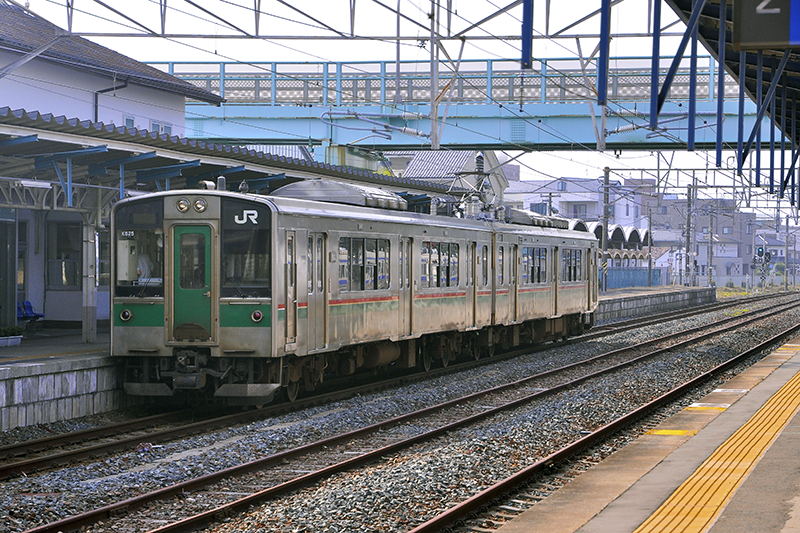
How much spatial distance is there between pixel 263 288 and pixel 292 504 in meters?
4.83

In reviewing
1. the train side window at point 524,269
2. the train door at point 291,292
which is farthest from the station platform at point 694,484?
the train side window at point 524,269

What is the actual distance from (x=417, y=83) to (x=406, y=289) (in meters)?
14.6

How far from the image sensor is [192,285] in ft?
40.7

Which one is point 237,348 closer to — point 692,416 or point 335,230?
point 335,230

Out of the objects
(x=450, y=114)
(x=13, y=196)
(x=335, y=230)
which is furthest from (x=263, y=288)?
(x=450, y=114)

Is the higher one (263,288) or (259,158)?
(259,158)

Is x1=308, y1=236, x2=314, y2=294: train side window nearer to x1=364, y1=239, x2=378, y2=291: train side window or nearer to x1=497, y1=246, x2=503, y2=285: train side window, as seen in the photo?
x1=364, y1=239, x2=378, y2=291: train side window

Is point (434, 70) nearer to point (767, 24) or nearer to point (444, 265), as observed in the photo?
point (444, 265)

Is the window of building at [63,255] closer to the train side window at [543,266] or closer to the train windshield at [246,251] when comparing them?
the train windshield at [246,251]

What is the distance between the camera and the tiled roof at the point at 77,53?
22.1 m

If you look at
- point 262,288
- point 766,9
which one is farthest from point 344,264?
point 766,9

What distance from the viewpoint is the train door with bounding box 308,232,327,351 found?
42.9 feet

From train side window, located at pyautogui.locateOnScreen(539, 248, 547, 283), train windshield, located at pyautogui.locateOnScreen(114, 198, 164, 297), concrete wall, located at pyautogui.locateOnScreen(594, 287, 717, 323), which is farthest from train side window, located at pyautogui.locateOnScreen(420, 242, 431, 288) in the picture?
concrete wall, located at pyautogui.locateOnScreen(594, 287, 717, 323)

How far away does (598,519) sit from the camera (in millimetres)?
6812
